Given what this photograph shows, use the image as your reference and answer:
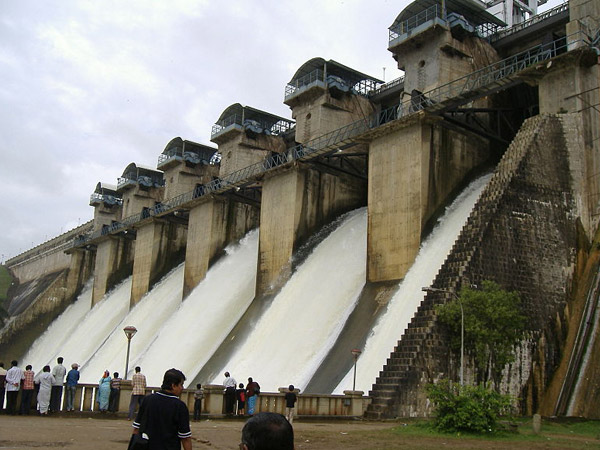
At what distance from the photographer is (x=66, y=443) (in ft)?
42.1

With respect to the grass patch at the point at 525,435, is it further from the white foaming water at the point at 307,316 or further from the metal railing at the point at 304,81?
the metal railing at the point at 304,81

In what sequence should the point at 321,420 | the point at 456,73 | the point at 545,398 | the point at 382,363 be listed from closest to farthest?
the point at 321,420 → the point at 545,398 → the point at 382,363 → the point at 456,73

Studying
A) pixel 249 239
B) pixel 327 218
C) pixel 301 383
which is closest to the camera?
pixel 301 383

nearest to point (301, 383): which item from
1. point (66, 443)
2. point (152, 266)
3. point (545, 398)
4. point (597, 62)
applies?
point (545, 398)

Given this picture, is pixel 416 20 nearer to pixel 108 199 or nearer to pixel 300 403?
pixel 300 403

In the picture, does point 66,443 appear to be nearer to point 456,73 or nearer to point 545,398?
point 545,398

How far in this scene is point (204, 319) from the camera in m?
40.0

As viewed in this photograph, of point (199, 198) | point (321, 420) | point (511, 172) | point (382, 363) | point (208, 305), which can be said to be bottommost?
point (321, 420)

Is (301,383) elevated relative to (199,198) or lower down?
lower down

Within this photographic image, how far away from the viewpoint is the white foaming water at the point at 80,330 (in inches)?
2030

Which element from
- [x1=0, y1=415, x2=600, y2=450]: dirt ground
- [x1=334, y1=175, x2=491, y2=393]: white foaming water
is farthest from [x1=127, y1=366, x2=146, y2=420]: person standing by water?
[x1=334, y1=175, x2=491, y2=393]: white foaming water

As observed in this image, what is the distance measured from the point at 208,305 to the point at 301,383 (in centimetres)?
1574

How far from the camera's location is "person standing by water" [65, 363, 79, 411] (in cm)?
2011

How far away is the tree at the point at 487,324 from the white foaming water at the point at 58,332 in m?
41.8
